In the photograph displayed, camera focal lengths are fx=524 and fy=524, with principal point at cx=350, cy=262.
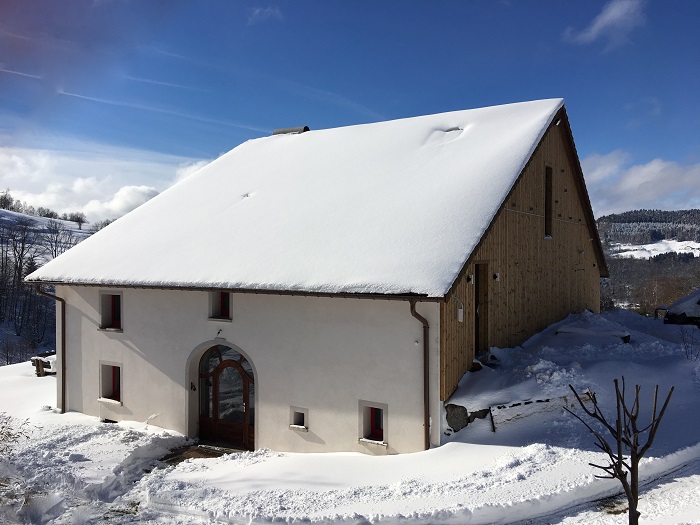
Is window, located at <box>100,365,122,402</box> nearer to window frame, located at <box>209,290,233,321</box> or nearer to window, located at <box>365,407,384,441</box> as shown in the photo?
window frame, located at <box>209,290,233,321</box>

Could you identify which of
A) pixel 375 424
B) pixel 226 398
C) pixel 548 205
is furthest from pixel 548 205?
pixel 226 398

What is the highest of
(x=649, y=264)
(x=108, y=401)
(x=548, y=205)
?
(x=548, y=205)

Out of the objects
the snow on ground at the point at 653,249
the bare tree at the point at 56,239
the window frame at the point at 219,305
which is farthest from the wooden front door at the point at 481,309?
the snow on ground at the point at 653,249

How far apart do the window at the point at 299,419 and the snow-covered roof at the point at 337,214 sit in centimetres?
281

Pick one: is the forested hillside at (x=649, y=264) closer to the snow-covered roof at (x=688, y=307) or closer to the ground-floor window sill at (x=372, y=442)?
the snow-covered roof at (x=688, y=307)

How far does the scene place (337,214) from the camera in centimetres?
1291

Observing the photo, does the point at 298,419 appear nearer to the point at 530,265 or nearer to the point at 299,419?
the point at 299,419

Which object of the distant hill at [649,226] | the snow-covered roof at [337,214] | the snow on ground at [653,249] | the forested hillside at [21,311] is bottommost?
the forested hillside at [21,311]

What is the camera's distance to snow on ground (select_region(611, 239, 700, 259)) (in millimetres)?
98912

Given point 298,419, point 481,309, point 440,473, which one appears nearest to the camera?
point 440,473

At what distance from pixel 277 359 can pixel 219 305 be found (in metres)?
2.36

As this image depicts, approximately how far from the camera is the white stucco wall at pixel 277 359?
33.8 ft

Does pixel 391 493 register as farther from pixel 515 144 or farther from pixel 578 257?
pixel 578 257

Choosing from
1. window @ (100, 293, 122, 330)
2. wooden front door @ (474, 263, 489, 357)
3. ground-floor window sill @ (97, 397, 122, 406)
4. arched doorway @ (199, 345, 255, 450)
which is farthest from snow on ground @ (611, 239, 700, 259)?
ground-floor window sill @ (97, 397, 122, 406)
